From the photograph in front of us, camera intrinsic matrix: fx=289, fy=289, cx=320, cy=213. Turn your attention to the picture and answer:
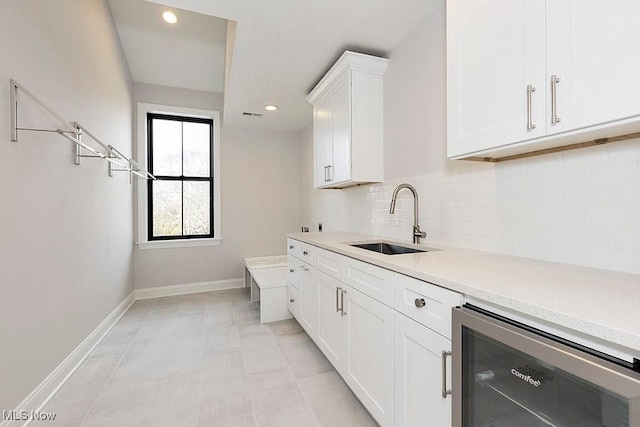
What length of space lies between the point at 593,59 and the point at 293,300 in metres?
2.65

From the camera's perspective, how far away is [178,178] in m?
4.13

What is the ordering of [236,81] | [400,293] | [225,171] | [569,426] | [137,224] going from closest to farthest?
[569,426]
[400,293]
[236,81]
[137,224]
[225,171]

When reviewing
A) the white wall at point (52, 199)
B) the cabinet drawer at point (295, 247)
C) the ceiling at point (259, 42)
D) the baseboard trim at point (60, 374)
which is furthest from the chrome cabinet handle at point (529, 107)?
the baseboard trim at point (60, 374)

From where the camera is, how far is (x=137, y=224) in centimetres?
386

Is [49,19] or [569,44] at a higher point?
[49,19]

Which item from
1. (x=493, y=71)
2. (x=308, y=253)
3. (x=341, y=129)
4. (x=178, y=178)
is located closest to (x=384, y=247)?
(x=308, y=253)

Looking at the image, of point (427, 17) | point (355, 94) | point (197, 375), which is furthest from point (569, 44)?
point (197, 375)

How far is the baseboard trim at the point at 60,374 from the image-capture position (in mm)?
1563

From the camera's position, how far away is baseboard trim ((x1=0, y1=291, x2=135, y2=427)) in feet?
5.13

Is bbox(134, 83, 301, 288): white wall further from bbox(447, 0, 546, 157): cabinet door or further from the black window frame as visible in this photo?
bbox(447, 0, 546, 157): cabinet door

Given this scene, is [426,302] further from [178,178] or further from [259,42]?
[178,178]

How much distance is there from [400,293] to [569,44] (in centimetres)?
107

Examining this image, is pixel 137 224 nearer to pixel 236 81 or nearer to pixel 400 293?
pixel 236 81

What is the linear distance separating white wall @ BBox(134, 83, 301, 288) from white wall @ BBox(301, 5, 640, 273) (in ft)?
6.73
